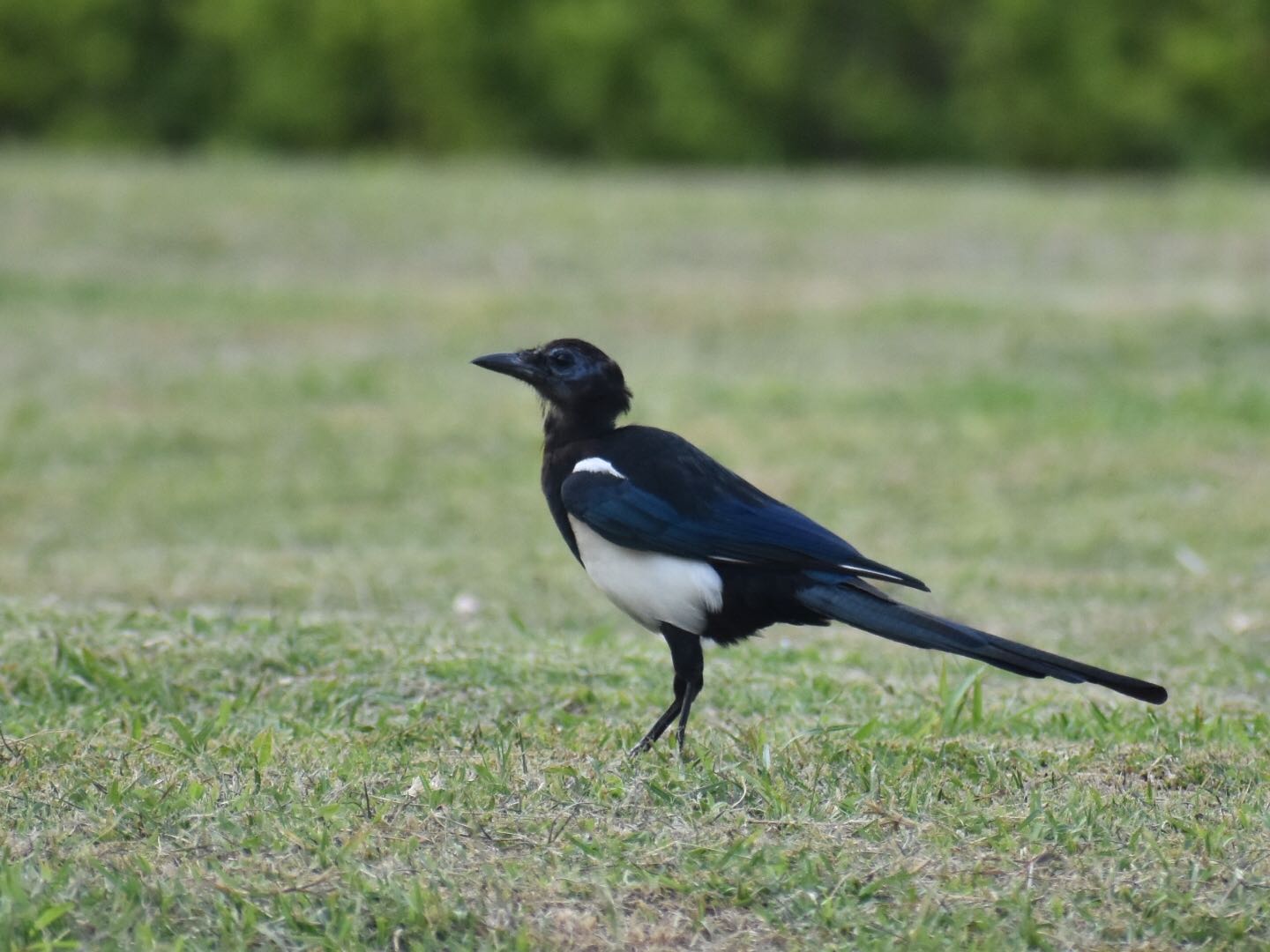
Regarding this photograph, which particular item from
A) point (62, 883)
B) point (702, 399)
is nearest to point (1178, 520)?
point (702, 399)

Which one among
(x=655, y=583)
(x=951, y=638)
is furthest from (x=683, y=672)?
(x=951, y=638)

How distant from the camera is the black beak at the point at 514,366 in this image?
5.02 metres

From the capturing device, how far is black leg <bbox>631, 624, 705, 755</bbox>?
15.6ft

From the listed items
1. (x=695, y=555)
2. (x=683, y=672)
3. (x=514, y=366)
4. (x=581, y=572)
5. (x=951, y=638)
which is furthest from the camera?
(x=581, y=572)

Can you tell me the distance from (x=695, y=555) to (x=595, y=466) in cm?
37

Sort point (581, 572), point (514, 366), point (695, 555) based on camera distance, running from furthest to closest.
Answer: point (581, 572), point (514, 366), point (695, 555)

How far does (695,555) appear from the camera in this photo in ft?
15.3

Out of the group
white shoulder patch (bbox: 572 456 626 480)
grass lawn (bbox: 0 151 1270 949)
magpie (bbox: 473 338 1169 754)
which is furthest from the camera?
white shoulder patch (bbox: 572 456 626 480)

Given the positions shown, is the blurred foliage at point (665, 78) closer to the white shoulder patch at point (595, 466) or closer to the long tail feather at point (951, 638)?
the white shoulder patch at point (595, 466)

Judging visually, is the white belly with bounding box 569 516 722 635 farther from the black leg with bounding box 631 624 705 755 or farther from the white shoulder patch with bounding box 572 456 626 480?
the white shoulder patch with bounding box 572 456 626 480

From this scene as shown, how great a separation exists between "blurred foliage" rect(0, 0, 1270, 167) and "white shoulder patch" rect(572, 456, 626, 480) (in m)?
18.5

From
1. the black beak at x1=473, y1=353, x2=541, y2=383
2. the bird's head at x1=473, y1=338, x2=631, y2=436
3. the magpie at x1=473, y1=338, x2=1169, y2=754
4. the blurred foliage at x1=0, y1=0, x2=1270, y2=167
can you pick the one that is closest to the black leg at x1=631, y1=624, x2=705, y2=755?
the magpie at x1=473, y1=338, x2=1169, y2=754

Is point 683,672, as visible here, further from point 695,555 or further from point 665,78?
point 665,78

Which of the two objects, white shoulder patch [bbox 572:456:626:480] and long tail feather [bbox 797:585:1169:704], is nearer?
long tail feather [bbox 797:585:1169:704]
